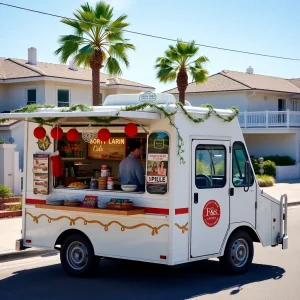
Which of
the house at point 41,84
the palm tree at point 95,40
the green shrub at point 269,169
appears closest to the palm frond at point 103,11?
the palm tree at point 95,40

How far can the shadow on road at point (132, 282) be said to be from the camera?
820cm

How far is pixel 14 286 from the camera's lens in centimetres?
873

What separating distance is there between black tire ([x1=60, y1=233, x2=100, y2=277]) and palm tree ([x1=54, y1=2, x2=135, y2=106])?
1541 centimetres

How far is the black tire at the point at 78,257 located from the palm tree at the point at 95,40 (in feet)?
50.5

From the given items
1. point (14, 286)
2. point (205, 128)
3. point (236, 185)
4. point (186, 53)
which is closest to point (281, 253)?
point (236, 185)

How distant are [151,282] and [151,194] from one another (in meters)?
1.36

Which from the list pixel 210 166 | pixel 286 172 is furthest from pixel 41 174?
pixel 286 172

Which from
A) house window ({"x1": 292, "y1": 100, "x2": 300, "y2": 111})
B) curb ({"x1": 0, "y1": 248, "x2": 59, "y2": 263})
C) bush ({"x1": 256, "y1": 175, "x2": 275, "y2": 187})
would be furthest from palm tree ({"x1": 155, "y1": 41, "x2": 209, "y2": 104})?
curb ({"x1": 0, "y1": 248, "x2": 59, "y2": 263})

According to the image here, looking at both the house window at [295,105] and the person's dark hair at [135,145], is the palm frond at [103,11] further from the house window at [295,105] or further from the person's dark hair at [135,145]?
the house window at [295,105]

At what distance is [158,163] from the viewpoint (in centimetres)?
866

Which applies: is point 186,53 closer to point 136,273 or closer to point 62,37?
point 62,37

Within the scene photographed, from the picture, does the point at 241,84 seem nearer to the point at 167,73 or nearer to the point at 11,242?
the point at 167,73

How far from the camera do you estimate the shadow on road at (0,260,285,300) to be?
8203mm

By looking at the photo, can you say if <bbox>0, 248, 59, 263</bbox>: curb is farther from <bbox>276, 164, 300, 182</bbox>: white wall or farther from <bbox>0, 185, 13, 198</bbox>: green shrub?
<bbox>276, 164, 300, 182</bbox>: white wall
